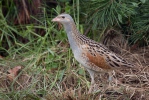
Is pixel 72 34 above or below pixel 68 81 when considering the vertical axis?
above

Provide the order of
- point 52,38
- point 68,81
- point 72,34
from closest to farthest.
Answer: point 72,34
point 68,81
point 52,38

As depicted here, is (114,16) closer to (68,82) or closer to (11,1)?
(68,82)

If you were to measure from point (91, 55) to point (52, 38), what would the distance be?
1.33 meters

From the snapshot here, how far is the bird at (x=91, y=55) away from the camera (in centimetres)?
548

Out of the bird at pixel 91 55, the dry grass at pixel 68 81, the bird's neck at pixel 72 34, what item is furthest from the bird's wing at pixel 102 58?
the dry grass at pixel 68 81

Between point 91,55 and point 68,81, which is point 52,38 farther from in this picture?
point 91,55

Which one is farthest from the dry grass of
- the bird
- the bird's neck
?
the bird's neck

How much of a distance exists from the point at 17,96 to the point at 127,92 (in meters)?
1.21

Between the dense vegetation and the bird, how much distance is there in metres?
0.26

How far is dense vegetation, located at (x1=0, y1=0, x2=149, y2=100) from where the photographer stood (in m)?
5.84

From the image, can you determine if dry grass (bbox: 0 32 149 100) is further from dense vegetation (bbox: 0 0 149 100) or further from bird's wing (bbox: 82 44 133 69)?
bird's wing (bbox: 82 44 133 69)

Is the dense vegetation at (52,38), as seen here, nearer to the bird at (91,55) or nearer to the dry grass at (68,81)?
the dry grass at (68,81)

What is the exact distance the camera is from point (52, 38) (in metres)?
6.70

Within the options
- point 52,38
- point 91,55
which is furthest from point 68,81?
point 52,38
